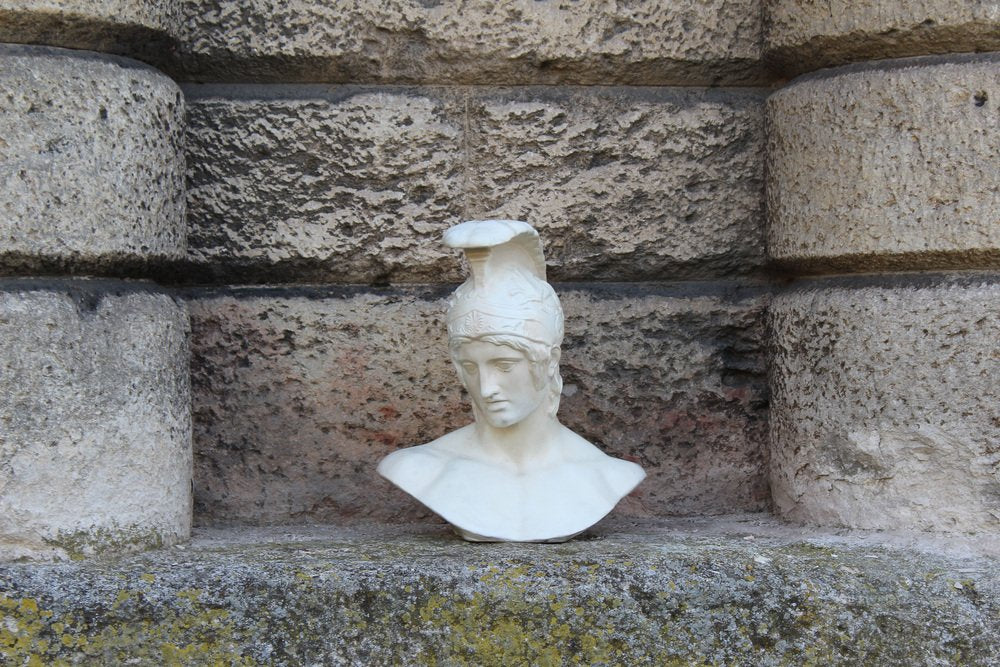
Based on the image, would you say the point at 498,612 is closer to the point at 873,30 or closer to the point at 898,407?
the point at 898,407

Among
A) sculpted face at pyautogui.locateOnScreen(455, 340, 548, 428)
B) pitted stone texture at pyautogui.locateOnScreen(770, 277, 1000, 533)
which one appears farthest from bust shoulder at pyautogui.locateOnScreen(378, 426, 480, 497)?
pitted stone texture at pyautogui.locateOnScreen(770, 277, 1000, 533)

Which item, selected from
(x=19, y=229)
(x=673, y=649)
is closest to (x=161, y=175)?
(x=19, y=229)

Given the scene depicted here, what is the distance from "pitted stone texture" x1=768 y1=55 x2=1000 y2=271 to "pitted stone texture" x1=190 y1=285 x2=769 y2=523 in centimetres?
37

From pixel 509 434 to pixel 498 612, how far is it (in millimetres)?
485

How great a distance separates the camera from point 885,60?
334 cm

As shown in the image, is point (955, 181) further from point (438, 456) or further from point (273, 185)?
point (273, 185)

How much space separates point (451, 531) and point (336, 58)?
116 cm

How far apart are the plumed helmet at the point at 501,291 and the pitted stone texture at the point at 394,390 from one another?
477 millimetres

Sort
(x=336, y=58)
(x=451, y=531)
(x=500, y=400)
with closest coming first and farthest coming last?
1. (x=500, y=400)
2. (x=451, y=531)
3. (x=336, y=58)

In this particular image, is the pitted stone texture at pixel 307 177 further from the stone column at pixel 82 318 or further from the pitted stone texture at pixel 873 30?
the pitted stone texture at pixel 873 30

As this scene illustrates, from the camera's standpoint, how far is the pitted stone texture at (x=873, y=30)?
10.5ft

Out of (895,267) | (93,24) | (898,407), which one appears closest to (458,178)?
(93,24)

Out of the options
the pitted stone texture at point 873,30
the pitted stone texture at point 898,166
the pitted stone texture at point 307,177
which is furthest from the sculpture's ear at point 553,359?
the pitted stone texture at point 873,30

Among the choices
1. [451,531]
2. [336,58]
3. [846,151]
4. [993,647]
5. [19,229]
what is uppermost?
[336,58]
